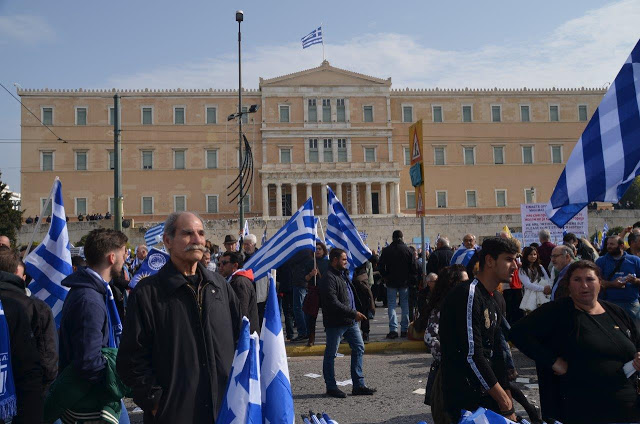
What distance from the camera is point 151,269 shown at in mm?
7793

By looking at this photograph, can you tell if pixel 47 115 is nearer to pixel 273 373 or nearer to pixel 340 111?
pixel 340 111

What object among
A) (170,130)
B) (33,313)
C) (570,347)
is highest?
(170,130)

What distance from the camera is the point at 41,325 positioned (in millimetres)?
3506

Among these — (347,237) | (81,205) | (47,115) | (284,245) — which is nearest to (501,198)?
(81,205)

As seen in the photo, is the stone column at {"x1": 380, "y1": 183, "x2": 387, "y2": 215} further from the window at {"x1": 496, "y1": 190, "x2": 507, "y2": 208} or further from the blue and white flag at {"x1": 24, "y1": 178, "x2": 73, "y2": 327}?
the blue and white flag at {"x1": 24, "y1": 178, "x2": 73, "y2": 327}

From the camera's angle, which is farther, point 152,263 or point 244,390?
point 152,263

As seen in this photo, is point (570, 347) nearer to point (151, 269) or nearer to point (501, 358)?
point (501, 358)

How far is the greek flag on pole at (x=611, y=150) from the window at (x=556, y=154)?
51789mm

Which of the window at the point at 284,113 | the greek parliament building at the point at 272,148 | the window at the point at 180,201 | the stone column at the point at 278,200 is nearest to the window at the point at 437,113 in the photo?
the greek parliament building at the point at 272,148

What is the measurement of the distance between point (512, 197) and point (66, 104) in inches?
1377

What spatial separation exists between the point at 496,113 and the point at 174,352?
51.2 meters

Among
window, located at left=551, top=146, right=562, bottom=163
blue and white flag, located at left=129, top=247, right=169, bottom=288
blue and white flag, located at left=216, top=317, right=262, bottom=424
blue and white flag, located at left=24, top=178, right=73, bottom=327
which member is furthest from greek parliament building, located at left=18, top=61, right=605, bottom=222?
blue and white flag, located at left=216, top=317, right=262, bottom=424

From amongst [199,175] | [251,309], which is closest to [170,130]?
[199,175]

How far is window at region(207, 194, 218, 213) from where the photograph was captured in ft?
157
